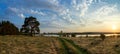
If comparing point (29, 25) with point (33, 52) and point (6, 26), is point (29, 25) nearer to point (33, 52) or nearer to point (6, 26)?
point (6, 26)

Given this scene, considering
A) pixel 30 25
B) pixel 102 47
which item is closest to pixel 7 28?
pixel 30 25

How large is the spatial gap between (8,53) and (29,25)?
67.0 metres

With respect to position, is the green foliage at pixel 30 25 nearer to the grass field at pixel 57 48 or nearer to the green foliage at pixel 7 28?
the green foliage at pixel 7 28

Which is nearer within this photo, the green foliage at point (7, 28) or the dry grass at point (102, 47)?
the dry grass at point (102, 47)

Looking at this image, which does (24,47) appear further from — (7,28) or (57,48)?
(7,28)

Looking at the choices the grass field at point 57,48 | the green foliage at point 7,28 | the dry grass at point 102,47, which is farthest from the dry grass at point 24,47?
the green foliage at point 7,28

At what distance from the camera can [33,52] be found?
31.0 metres

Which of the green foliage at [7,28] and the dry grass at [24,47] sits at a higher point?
the green foliage at [7,28]

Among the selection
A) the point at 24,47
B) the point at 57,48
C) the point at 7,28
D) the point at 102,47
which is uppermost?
the point at 7,28

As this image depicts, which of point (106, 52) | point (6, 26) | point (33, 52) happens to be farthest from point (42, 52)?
point (6, 26)

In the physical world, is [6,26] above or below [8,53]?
above

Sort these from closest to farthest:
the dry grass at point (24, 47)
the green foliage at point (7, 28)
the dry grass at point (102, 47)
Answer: the dry grass at point (24, 47)
the dry grass at point (102, 47)
the green foliage at point (7, 28)

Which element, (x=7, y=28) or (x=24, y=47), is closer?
(x=24, y=47)

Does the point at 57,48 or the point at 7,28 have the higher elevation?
the point at 7,28
